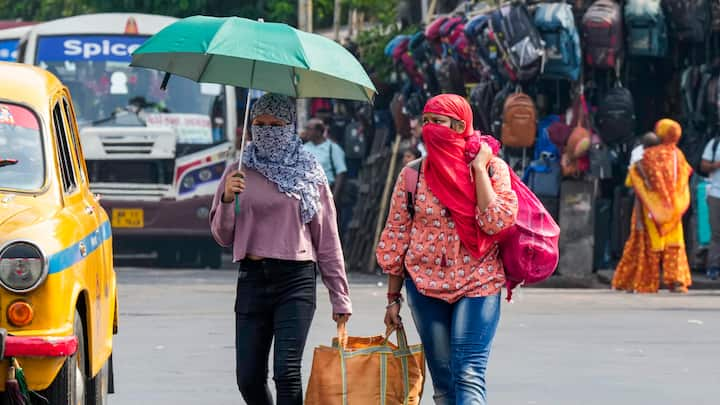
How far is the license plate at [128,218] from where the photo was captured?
→ 78.3ft

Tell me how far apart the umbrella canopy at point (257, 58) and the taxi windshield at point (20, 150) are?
587mm

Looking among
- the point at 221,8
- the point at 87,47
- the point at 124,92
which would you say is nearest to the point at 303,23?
the point at 87,47

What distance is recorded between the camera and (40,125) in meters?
8.55

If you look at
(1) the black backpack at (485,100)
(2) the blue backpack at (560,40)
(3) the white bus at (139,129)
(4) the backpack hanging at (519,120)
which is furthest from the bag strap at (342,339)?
(3) the white bus at (139,129)

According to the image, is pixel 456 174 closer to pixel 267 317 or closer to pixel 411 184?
pixel 411 184

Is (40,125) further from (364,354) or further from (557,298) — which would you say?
(557,298)

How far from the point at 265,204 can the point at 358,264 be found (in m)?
17.2

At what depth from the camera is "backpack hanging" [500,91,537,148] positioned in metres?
20.5

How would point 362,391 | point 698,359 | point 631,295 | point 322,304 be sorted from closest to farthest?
1. point 362,391
2. point 698,359
3. point 322,304
4. point 631,295

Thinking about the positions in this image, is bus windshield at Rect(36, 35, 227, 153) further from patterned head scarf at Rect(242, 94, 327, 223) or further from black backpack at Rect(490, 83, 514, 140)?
patterned head scarf at Rect(242, 94, 327, 223)

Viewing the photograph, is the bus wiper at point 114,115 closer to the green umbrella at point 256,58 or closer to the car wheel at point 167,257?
the car wheel at point 167,257

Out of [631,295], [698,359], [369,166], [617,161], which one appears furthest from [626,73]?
[698,359]

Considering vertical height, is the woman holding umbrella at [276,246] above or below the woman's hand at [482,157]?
below

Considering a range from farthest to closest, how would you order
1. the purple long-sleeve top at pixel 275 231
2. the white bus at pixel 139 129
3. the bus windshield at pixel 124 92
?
the bus windshield at pixel 124 92 → the white bus at pixel 139 129 → the purple long-sleeve top at pixel 275 231
